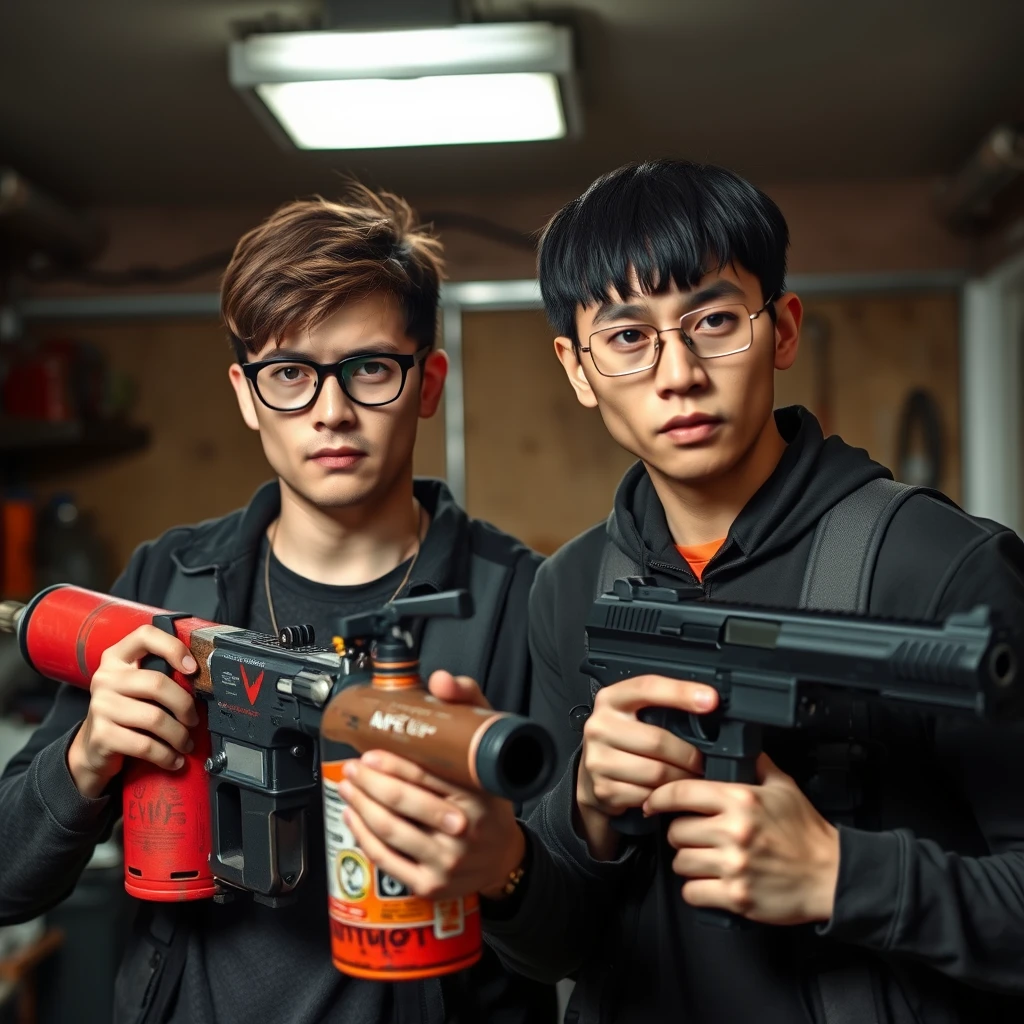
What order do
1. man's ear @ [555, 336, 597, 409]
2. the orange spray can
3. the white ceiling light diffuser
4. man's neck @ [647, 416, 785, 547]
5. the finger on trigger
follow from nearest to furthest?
the orange spray can < the finger on trigger < man's neck @ [647, 416, 785, 547] < man's ear @ [555, 336, 597, 409] < the white ceiling light diffuser

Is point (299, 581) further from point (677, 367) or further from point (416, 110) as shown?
point (416, 110)

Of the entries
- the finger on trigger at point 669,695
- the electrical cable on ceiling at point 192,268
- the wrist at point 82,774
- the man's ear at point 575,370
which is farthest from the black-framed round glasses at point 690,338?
the electrical cable on ceiling at point 192,268

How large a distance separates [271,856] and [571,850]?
305mm

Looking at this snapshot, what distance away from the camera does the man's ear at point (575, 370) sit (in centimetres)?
131

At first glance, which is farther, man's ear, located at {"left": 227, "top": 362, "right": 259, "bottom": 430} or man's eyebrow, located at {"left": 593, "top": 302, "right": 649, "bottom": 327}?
man's ear, located at {"left": 227, "top": 362, "right": 259, "bottom": 430}

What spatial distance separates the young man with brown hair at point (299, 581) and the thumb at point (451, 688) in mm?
354

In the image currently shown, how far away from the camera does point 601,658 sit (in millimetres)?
1121

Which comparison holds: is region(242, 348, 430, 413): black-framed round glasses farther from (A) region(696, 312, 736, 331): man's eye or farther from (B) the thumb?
(B) the thumb

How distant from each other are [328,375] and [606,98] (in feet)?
7.04

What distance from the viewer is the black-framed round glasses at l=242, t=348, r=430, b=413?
56.3 inches

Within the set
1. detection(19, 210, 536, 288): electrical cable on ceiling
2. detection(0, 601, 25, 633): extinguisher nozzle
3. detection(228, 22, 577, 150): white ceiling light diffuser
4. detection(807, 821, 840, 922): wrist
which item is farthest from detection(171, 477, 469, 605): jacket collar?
detection(19, 210, 536, 288): electrical cable on ceiling

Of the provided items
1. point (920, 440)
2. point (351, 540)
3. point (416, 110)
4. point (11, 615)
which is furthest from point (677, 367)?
point (920, 440)

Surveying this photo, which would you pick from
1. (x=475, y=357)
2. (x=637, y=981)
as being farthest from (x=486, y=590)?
(x=475, y=357)

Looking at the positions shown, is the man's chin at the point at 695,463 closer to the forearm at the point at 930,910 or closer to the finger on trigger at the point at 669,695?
the finger on trigger at the point at 669,695
